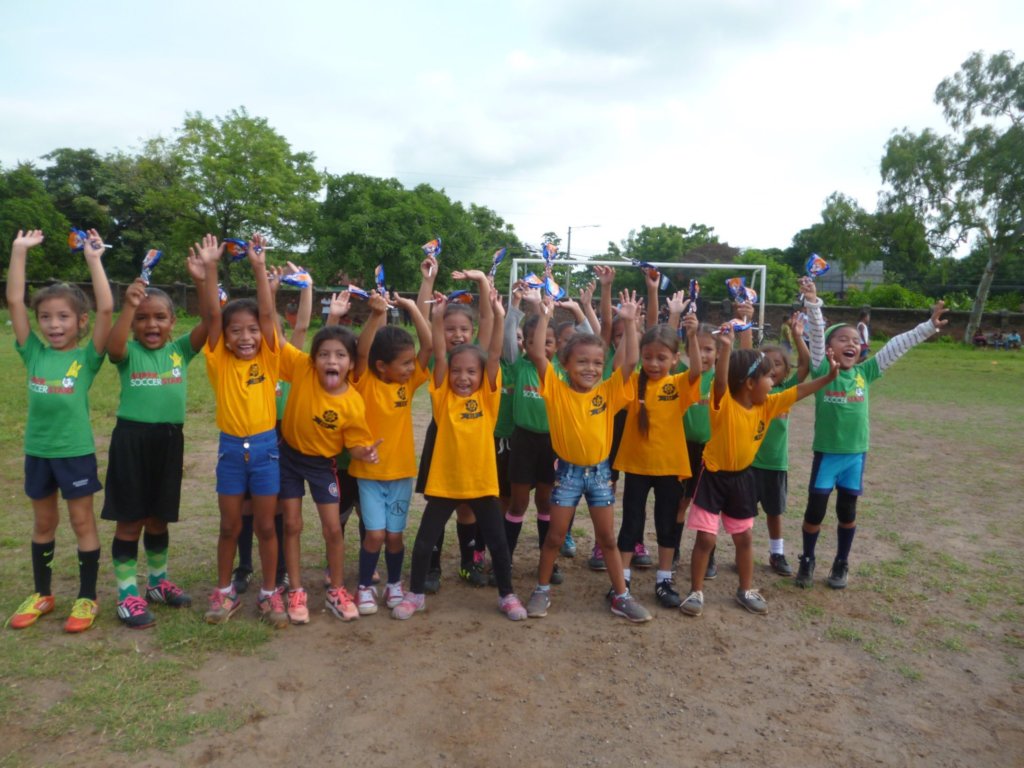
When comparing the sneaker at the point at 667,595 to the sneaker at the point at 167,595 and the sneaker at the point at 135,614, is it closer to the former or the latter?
the sneaker at the point at 167,595

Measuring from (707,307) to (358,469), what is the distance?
29077mm

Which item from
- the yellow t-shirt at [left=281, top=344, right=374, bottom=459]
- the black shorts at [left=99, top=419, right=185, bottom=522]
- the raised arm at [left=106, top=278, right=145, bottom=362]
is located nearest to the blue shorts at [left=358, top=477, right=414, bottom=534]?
the yellow t-shirt at [left=281, top=344, right=374, bottom=459]

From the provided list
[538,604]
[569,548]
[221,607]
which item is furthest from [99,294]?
[569,548]

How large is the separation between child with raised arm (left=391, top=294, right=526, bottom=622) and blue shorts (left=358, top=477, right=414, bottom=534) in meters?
0.15

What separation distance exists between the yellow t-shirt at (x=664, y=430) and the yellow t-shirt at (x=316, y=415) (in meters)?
1.63

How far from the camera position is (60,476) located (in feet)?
12.5

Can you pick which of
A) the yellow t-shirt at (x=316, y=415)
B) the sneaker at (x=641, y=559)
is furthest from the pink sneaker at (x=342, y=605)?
the sneaker at (x=641, y=559)

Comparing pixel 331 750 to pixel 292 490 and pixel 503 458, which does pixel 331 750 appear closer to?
pixel 292 490

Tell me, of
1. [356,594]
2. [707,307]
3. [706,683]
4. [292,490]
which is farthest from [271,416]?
[707,307]

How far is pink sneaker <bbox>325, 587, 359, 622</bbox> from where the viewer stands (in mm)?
4129

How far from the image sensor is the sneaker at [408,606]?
4.16 metres

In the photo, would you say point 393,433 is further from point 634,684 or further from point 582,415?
point 634,684

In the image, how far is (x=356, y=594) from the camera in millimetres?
4402

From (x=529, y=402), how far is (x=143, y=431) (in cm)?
219
